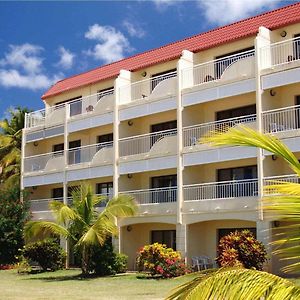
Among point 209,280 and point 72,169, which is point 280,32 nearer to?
point 72,169

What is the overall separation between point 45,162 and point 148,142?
938 centimetres

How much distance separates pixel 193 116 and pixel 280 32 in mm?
5839

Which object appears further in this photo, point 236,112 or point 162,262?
point 236,112

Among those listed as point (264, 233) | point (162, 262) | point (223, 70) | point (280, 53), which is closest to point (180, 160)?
point (223, 70)

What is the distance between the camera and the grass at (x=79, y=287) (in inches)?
762

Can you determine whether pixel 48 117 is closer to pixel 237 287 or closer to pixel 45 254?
pixel 45 254

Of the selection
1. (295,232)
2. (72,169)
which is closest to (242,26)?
(72,169)

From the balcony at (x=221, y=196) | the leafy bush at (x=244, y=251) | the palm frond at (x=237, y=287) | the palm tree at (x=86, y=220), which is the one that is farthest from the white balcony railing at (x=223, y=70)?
the palm frond at (x=237, y=287)

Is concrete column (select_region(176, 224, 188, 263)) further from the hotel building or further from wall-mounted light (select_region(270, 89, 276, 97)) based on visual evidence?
wall-mounted light (select_region(270, 89, 276, 97))

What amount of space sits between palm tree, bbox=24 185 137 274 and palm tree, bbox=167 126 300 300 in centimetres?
2227

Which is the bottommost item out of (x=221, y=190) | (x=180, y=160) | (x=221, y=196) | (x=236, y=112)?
(x=221, y=196)

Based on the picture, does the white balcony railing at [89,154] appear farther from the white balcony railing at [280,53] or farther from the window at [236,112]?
the white balcony railing at [280,53]

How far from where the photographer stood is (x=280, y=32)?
28.5 m

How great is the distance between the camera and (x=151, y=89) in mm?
33750
